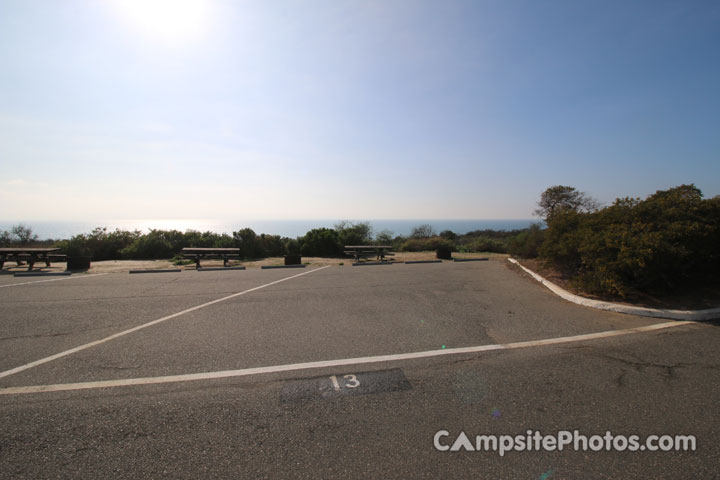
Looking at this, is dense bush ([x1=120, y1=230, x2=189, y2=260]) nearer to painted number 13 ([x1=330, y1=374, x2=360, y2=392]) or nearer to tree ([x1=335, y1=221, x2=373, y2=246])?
tree ([x1=335, y1=221, x2=373, y2=246])

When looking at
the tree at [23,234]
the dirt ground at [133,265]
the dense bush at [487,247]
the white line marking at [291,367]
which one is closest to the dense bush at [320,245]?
the dirt ground at [133,265]

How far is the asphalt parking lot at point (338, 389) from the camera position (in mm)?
2314

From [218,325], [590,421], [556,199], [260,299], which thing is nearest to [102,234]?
[260,299]

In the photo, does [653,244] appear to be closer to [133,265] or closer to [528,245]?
[528,245]

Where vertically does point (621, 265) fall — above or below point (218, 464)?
above

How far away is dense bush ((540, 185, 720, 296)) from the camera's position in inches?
239

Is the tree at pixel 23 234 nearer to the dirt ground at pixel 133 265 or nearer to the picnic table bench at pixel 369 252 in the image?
the dirt ground at pixel 133 265

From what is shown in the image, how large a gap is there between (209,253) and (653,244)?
15705 millimetres

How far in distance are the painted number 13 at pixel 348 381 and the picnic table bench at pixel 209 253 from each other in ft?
38.5

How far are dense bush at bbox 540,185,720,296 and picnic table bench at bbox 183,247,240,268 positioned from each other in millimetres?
13031

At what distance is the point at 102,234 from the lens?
19031 millimetres

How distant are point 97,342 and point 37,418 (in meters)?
2.08

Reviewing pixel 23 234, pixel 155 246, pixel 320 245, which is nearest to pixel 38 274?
pixel 155 246

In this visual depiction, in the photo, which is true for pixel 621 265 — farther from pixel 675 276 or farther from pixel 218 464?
pixel 218 464
